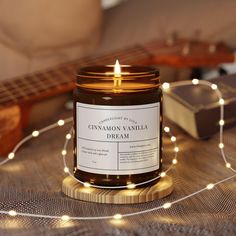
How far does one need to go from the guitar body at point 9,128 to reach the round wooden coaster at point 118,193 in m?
0.25

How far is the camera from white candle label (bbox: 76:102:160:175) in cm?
59

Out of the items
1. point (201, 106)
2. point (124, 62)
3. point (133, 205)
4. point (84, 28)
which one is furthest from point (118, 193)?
point (84, 28)

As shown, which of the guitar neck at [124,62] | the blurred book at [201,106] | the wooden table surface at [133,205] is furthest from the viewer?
the guitar neck at [124,62]

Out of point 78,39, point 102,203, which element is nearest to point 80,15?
point 78,39

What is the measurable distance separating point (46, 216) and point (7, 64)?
0.62m

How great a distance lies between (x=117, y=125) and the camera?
1.92 feet

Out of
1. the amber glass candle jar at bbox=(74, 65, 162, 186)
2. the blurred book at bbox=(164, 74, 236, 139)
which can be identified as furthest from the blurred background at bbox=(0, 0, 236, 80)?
the amber glass candle jar at bbox=(74, 65, 162, 186)

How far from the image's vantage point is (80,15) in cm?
116

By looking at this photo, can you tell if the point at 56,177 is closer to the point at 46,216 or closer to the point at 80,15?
the point at 46,216

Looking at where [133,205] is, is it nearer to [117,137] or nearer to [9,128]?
[117,137]

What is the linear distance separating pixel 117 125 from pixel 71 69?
0.48 meters

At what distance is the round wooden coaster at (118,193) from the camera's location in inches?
23.0

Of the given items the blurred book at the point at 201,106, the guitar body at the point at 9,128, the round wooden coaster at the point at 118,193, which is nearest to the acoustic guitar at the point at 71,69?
the guitar body at the point at 9,128

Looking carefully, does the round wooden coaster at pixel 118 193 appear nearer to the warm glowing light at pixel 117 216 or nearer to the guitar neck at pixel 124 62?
the warm glowing light at pixel 117 216
